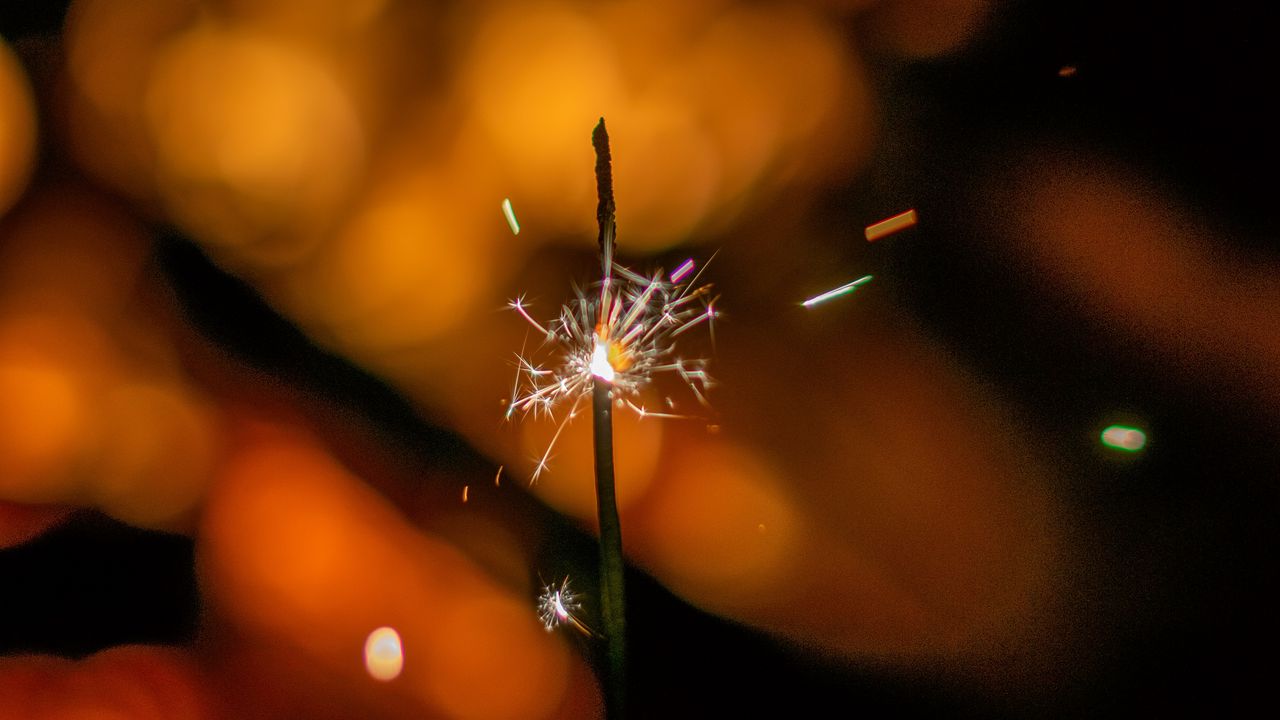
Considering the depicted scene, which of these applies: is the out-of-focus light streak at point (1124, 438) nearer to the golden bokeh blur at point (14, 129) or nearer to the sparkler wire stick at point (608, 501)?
the sparkler wire stick at point (608, 501)

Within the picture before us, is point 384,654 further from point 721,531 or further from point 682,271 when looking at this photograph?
point 682,271

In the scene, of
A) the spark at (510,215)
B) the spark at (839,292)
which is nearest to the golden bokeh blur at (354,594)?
the spark at (510,215)

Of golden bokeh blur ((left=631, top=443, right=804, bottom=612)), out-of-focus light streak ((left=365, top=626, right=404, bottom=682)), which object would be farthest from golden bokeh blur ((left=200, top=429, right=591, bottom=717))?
golden bokeh blur ((left=631, top=443, right=804, bottom=612))

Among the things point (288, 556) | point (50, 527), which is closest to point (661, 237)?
point (288, 556)

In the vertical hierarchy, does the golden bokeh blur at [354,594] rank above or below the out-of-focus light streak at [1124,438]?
below

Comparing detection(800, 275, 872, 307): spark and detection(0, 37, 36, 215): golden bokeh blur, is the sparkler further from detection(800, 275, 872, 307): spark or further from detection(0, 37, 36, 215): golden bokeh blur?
detection(0, 37, 36, 215): golden bokeh blur

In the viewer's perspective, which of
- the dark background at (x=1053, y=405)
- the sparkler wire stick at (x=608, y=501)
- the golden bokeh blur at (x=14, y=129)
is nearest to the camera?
the sparkler wire stick at (x=608, y=501)

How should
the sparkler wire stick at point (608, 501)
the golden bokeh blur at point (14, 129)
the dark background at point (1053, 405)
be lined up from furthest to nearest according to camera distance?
the golden bokeh blur at point (14, 129), the dark background at point (1053, 405), the sparkler wire stick at point (608, 501)
